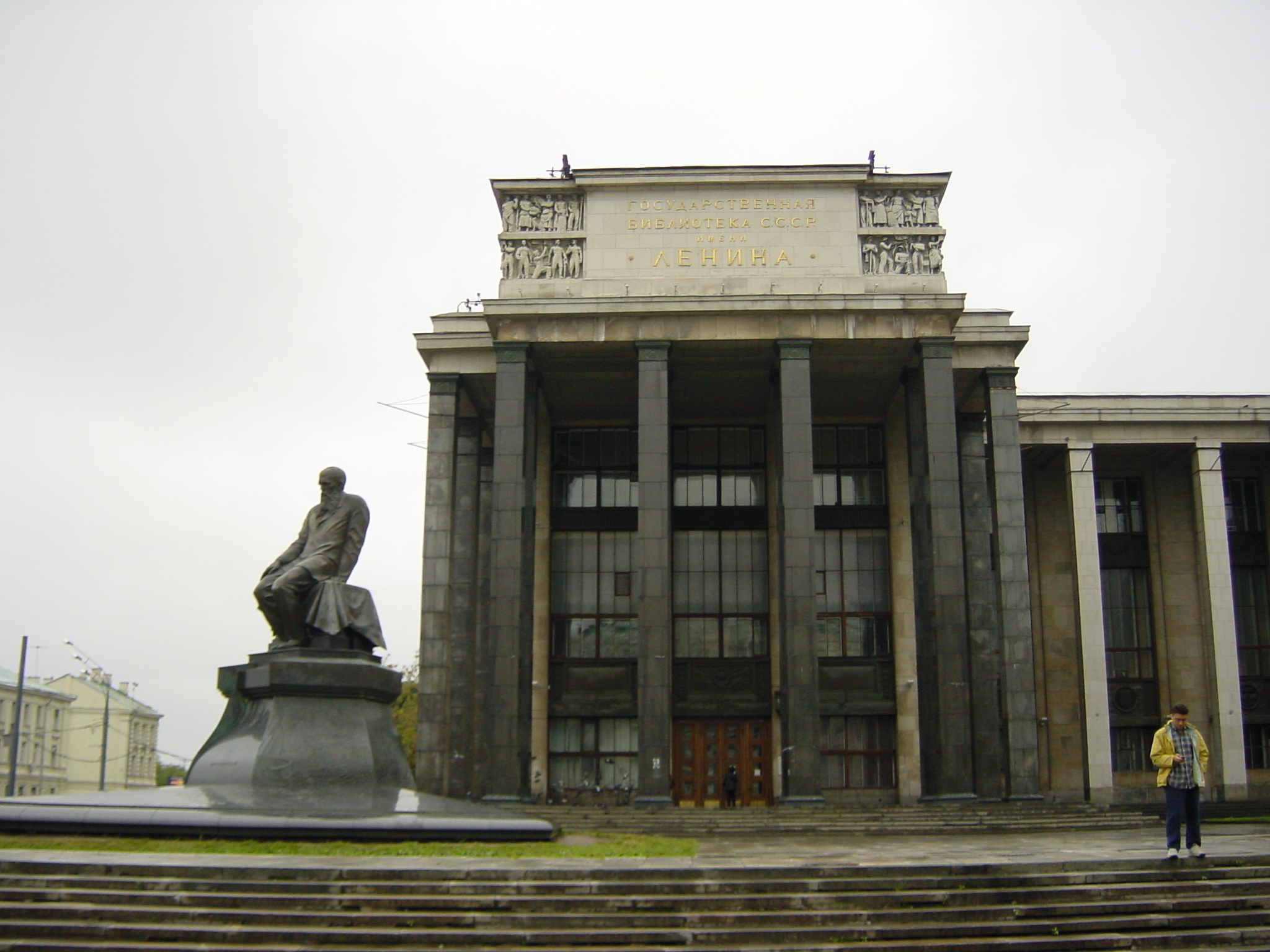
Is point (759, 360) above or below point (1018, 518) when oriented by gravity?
above

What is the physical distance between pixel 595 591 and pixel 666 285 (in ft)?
35.0

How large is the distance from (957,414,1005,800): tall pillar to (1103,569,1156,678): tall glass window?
7160 millimetres

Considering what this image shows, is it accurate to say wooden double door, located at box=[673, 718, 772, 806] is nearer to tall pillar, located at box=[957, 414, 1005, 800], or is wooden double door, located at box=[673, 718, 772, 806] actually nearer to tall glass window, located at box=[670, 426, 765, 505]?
tall pillar, located at box=[957, 414, 1005, 800]

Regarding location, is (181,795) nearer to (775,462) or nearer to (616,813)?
(616,813)

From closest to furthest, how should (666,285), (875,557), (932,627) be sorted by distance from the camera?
(932,627), (666,285), (875,557)

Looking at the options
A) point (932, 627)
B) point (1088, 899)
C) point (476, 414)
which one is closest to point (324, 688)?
point (1088, 899)

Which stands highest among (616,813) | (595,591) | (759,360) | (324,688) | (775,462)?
(759,360)

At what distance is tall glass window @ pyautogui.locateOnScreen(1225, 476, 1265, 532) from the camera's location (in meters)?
45.4

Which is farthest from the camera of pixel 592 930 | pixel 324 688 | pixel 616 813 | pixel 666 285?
pixel 666 285

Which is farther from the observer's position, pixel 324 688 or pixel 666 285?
pixel 666 285

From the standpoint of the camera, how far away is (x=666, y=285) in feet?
125

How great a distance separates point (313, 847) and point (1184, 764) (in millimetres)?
9837

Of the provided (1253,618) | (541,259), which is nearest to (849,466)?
(541,259)

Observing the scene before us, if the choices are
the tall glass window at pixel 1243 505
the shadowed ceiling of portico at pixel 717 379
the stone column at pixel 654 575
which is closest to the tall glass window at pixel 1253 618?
the tall glass window at pixel 1243 505
